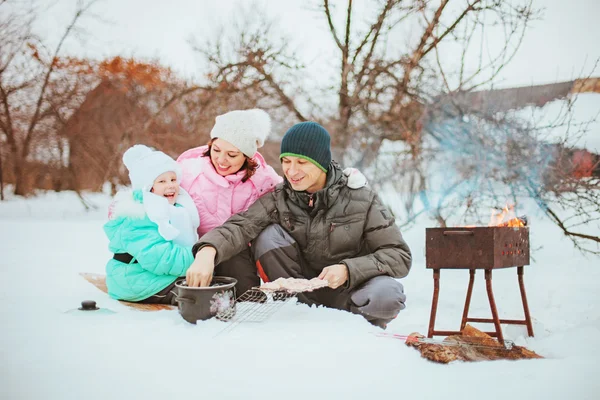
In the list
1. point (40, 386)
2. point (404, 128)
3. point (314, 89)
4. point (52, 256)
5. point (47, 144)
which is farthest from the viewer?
point (47, 144)

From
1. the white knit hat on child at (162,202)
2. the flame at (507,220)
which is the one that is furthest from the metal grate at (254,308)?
the flame at (507,220)

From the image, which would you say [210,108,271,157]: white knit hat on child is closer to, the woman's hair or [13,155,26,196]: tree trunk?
the woman's hair

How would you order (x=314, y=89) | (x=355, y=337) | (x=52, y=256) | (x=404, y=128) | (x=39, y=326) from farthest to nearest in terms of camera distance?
(x=314, y=89), (x=404, y=128), (x=52, y=256), (x=39, y=326), (x=355, y=337)

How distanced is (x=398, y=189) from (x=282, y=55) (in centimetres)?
267

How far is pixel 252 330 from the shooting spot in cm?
230

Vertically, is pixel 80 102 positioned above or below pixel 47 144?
above

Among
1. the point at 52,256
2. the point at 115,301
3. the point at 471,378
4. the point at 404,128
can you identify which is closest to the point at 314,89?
the point at 404,128

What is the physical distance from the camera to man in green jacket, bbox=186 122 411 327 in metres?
2.81

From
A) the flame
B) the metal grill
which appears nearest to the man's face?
the metal grill

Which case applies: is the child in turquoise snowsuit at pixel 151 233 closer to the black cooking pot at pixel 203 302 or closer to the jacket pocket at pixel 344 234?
the black cooking pot at pixel 203 302

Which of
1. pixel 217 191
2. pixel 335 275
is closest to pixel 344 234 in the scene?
pixel 335 275

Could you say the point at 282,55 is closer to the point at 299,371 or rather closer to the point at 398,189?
the point at 398,189

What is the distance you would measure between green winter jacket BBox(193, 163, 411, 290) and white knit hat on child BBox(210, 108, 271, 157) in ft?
1.68

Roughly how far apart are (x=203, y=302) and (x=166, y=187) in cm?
100
